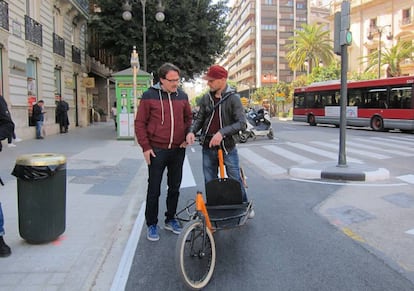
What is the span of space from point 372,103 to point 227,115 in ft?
68.8

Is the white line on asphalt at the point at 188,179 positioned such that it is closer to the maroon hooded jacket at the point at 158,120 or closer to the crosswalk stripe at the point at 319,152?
the maroon hooded jacket at the point at 158,120

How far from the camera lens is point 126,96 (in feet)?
59.7

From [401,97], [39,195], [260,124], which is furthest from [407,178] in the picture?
[401,97]

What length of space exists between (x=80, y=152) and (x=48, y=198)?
9219 millimetres

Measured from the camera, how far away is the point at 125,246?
187 inches

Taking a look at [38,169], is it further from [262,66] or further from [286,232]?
[262,66]

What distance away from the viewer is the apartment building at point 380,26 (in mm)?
51250

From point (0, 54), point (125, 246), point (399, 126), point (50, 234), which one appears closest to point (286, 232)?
point (125, 246)

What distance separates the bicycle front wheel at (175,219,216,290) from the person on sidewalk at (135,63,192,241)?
1.18 m

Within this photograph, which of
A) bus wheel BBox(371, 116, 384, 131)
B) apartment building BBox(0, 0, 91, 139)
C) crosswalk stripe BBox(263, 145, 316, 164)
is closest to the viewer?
crosswalk stripe BBox(263, 145, 316, 164)

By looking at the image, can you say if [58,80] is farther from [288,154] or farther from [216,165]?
[216,165]

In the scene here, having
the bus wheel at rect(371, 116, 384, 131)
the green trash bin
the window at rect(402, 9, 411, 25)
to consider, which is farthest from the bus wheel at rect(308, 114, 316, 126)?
the window at rect(402, 9, 411, 25)

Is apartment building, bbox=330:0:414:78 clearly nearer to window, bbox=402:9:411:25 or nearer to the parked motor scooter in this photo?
window, bbox=402:9:411:25

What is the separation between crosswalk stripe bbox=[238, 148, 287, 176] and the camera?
32.4 ft
